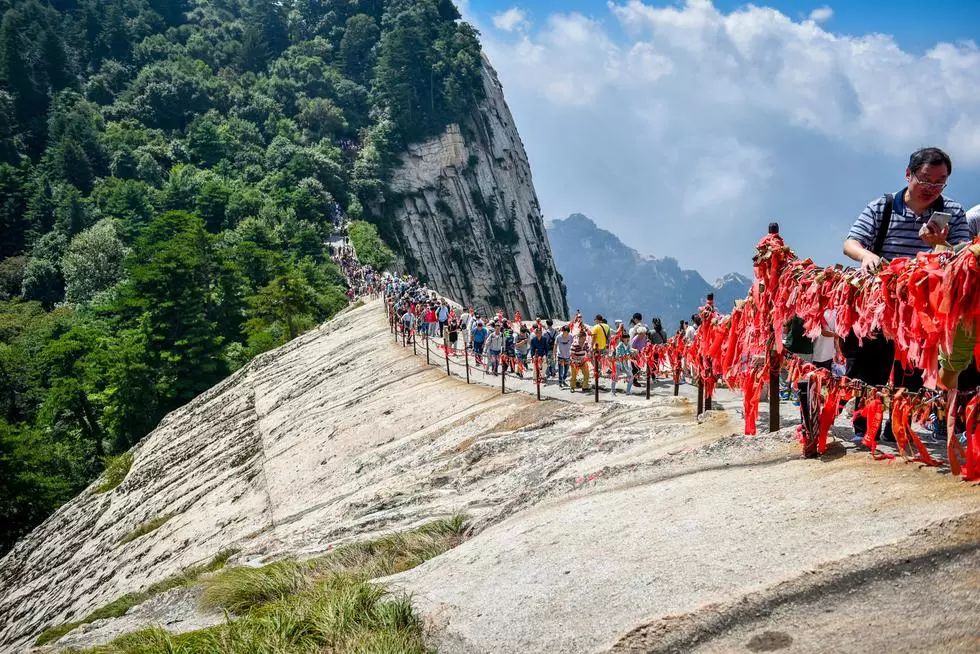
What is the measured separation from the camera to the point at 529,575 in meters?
5.53

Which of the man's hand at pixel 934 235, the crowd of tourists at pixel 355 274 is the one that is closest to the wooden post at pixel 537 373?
the man's hand at pixel 934 235

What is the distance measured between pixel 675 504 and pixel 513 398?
31.1 feet

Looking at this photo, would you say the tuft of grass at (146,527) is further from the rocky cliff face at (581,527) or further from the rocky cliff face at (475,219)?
the rocky cliff face at (475,219)

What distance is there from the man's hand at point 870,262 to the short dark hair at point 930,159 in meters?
0.68

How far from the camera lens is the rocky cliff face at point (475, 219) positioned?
274 ft

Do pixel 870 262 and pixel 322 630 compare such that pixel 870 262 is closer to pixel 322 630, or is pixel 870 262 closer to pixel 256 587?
pixel 322 630

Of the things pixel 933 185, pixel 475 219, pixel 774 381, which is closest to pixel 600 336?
pixel 774 381

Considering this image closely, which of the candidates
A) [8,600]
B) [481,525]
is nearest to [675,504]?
[481,525]

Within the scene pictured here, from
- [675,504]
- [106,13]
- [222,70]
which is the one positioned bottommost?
[675,504]

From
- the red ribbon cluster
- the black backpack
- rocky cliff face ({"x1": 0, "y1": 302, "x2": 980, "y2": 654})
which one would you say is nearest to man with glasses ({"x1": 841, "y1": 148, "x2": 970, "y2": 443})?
the red ribbon cluster

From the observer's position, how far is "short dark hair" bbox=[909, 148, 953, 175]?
503 cm

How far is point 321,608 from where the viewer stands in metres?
5.74

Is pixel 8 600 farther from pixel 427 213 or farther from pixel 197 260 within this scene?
pixel 427 213

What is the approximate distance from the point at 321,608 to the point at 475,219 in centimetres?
8374
